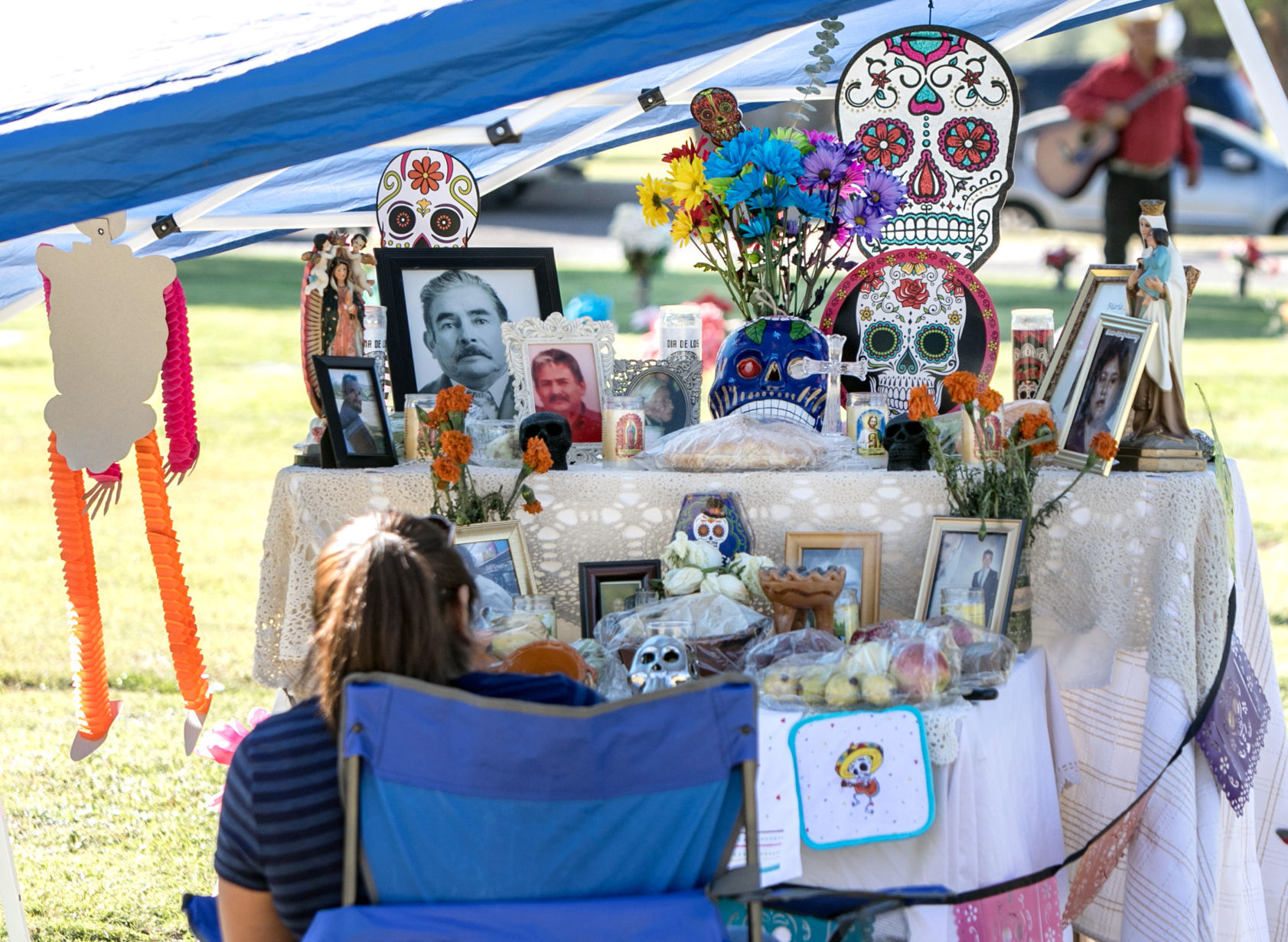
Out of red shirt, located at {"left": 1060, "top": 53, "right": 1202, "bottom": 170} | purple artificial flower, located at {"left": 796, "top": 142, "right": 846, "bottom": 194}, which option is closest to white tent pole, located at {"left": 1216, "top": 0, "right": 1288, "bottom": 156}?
purple artificial flower, located at {"left": 796, "top": 142, "right": 846, "bottom": 194}

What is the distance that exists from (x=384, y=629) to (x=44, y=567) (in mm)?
5353

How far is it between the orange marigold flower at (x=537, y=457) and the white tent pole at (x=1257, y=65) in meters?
1.38

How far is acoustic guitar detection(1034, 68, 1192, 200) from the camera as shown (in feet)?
45.9

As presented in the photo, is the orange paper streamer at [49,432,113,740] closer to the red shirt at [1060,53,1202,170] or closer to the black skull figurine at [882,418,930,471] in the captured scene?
the black skull figurine at [882,418,930,471]

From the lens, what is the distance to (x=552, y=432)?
8.46 ft

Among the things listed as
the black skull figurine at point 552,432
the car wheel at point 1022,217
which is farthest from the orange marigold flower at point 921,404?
the car wheel at point 1022,217

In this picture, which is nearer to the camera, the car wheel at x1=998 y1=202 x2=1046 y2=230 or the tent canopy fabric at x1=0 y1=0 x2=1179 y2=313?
the tent canopy fabric at x1=0 y1=0 x2=1179 y2=313

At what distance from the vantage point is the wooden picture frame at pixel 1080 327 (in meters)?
2.51

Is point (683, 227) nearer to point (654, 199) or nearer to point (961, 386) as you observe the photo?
point (654, 199)

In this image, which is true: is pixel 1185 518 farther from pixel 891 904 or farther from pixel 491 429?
pixel 491 429

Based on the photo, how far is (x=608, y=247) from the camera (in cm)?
1636

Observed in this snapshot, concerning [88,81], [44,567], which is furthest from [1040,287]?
[88,81]

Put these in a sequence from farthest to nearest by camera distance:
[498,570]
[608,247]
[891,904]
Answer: [608,247], [498,570], [891,904]

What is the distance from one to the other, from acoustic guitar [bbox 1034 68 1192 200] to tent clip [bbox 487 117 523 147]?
11.2m
